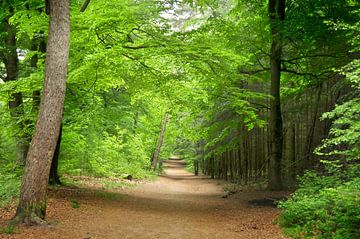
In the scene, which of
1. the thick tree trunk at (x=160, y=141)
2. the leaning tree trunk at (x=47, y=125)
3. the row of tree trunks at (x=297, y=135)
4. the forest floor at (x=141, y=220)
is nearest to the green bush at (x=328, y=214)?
the forest floor at (x=141, y=220)

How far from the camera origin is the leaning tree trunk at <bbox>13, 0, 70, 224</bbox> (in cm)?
707

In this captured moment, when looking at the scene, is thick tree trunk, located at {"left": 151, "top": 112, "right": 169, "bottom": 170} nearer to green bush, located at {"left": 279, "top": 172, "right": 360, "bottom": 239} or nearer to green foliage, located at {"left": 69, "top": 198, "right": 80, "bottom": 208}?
green foliage, located at {"left": 69, "top": 198, "right": 80, "bottom": 208}

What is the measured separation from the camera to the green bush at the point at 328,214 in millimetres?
6289

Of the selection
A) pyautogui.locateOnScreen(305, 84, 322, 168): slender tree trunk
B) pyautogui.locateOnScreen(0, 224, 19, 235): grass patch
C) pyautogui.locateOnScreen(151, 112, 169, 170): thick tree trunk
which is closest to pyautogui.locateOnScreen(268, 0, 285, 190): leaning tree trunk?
pyautogui.locateOnScreen(305, 84, 322, 168): slender tree trunk

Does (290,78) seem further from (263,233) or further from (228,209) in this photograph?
(263,233)

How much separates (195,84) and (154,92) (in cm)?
193

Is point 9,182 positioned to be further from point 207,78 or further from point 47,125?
point 207,78

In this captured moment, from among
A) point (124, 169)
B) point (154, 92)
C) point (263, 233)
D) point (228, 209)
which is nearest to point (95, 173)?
point (124, 169)

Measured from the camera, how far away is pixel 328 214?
7410mm

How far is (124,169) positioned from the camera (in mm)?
23219

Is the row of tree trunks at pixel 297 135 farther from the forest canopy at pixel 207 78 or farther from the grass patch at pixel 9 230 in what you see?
the grass patch at pixel 9 230

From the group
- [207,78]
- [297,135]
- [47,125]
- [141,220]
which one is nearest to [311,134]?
[297,135]

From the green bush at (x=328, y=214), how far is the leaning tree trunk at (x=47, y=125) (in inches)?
223

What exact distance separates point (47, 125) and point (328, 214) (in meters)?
6.57
